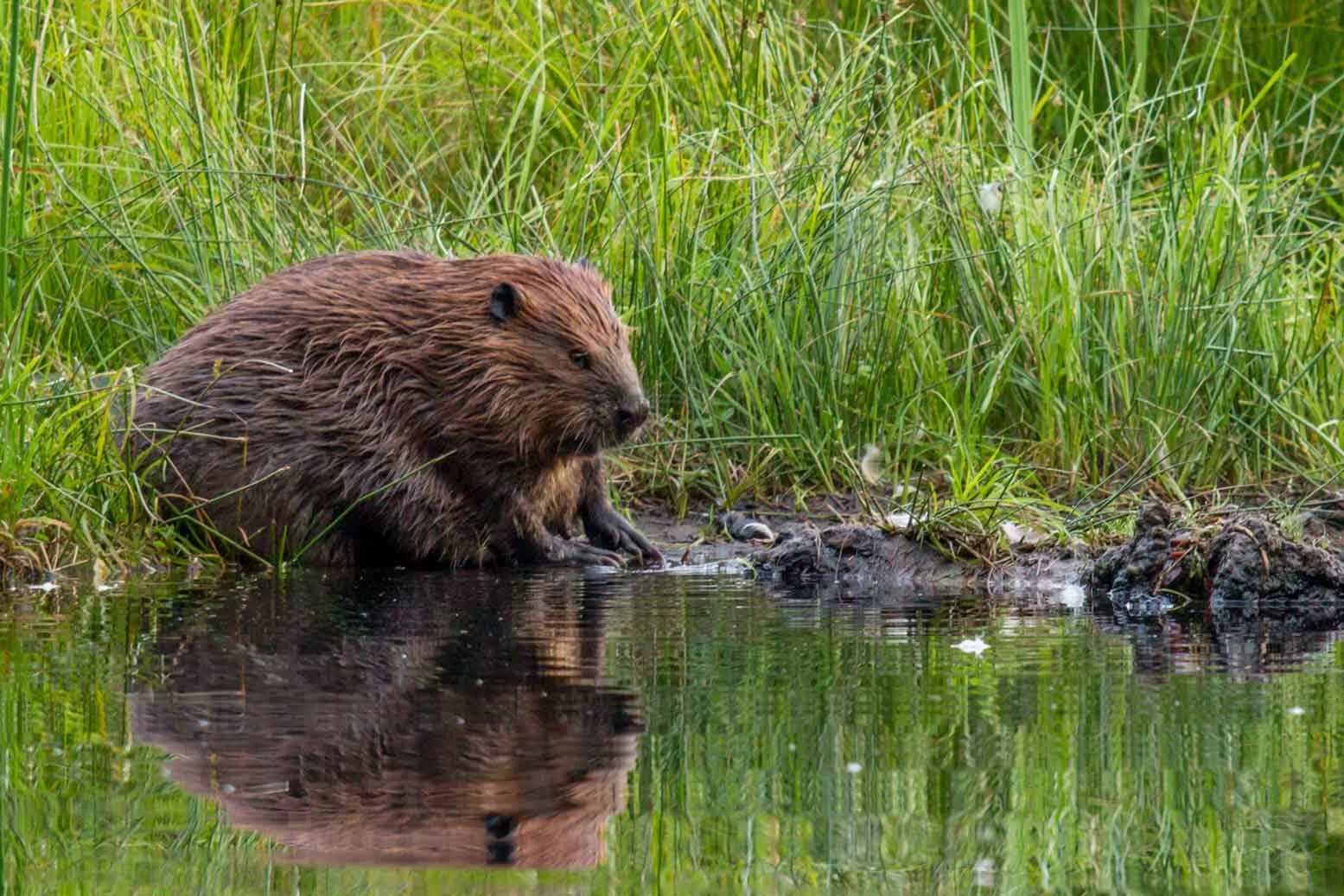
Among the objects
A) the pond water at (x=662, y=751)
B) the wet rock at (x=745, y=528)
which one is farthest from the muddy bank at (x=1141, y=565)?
the pond water at (x=662, y=751)

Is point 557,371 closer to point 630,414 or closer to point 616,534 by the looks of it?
point 630,414

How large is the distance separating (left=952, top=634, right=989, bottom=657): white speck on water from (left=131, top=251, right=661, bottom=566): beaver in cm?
194

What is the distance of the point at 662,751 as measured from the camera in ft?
11.9

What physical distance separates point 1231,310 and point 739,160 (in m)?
1.91

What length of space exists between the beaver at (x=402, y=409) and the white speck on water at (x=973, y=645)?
76.4 inches

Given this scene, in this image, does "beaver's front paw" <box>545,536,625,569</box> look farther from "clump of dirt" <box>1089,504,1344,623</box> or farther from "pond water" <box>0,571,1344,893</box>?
"clump of dirt" <box>1089,504,1344,623</box>

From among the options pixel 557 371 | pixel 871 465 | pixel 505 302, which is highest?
pixel 505 302

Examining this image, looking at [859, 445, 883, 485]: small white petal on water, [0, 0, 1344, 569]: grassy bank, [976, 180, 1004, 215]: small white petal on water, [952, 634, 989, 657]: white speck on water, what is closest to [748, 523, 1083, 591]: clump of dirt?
[0, 0, 1344, 569]: grassy bank

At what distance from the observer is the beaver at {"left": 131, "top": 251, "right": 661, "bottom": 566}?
6473 mm

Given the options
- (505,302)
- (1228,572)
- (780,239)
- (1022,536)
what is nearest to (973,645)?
(1228,572)

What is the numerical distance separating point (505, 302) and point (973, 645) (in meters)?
2.39

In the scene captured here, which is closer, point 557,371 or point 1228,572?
point 1228,572

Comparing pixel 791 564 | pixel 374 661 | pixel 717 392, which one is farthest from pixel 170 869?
pixel 717 392

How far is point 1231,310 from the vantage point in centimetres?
710
